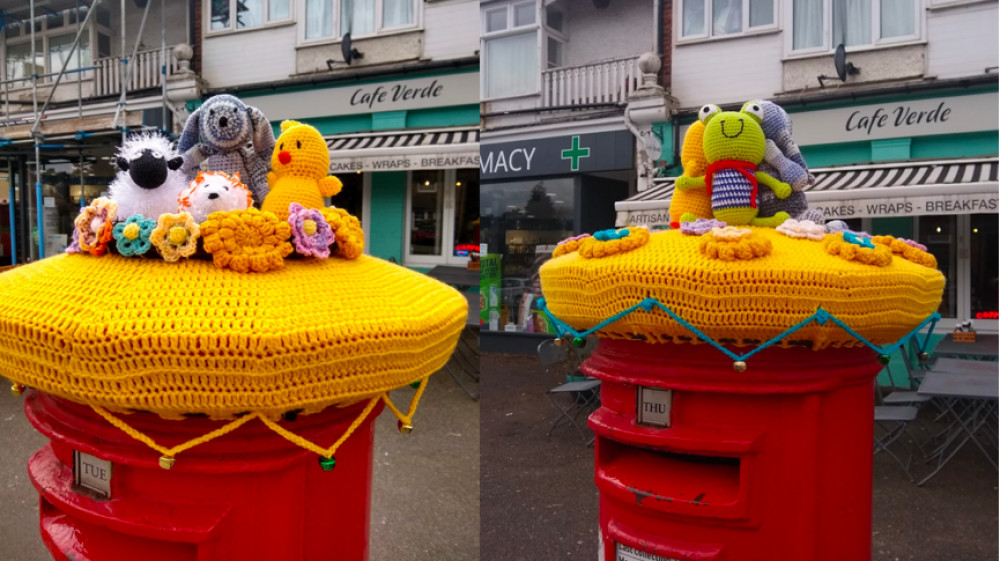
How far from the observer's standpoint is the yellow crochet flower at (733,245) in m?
1.13

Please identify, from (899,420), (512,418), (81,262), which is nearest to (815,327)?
(81,262)

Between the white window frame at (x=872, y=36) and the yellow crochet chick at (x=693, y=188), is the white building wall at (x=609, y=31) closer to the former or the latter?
the white window frame at (x=872, y=36)

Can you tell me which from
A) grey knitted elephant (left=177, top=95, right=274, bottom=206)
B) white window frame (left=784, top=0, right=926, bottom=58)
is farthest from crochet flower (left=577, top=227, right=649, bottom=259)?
white window frame (left=784, top=0, right=926, bottom=58)

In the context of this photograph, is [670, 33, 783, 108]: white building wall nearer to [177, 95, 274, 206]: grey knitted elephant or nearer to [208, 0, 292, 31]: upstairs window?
[177, 95, 274, 206]: grey knitted elephant

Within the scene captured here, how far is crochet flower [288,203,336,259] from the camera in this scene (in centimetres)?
100

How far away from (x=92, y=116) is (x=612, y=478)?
362cm

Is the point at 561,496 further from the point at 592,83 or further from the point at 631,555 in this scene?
the point at 592,83

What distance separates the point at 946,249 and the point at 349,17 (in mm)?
2854

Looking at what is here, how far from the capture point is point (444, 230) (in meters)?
4.07

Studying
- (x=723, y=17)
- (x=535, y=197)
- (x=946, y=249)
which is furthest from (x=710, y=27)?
(x=946, y=249)

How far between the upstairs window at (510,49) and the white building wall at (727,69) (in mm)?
441

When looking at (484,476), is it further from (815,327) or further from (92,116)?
(92,116)

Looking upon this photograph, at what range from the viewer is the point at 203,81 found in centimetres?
320

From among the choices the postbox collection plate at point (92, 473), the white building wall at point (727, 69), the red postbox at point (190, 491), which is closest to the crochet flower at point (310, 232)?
the red postbox at point (190, 491)
